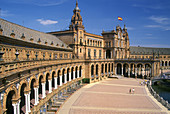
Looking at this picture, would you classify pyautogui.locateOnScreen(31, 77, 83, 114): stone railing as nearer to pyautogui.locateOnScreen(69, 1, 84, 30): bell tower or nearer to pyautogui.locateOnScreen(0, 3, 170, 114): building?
pyautogui.locateOnScreen(0, 3, 170, 114): building

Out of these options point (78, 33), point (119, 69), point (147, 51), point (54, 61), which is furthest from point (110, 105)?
point (147, 51)

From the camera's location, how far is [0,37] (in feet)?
75.5

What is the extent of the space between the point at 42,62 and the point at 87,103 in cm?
1362

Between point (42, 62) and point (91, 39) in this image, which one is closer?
point (42, 62)

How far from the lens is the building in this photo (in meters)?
19.1

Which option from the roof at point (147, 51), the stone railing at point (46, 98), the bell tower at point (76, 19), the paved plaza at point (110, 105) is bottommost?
the paved plaza at point (110, 105)

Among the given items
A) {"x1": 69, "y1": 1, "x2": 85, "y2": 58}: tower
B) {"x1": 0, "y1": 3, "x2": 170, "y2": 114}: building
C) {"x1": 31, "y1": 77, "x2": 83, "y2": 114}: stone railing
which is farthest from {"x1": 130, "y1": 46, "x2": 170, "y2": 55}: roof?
{"x1": 31, "y1": 77, "x2": 83, "y2": 114}: stone railing

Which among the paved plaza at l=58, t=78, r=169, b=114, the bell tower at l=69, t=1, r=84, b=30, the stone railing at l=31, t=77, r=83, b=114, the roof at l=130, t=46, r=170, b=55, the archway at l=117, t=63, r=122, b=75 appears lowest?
the paved plaza at l=58, t=78, r=169, b=114

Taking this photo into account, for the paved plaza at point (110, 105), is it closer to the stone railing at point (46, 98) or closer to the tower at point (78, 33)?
the stone railing at point (46, 98)

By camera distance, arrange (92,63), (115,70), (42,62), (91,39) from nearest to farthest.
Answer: (42,62) → (92,63) → (91,39) → (115,70)

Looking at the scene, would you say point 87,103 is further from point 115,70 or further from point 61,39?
point 115,70

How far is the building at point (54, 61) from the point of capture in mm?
19125

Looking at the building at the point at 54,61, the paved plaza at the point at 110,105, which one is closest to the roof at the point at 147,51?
the building at the point at 54,61

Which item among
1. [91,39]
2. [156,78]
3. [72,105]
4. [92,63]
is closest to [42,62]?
[72,105]
